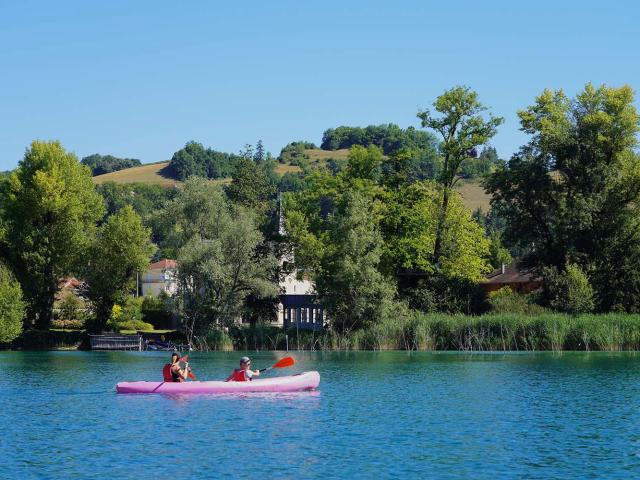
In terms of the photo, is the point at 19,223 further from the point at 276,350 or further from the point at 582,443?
the point at 582,443

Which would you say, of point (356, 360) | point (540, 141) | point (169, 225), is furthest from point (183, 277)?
point (540, 141)

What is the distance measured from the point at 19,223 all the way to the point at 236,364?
3022 cm

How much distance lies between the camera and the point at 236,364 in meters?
51.0

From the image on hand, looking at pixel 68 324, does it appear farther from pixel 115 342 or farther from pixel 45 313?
pixel 115 342

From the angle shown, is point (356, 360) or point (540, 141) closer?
point (356, 360)

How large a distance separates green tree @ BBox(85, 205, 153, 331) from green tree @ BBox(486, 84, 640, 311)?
2820 cm

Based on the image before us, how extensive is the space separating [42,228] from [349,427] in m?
51.3

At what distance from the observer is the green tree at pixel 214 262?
216 feet

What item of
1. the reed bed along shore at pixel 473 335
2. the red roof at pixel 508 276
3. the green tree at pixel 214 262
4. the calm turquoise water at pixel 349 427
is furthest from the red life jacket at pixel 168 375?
the red roof at pixel 508 276

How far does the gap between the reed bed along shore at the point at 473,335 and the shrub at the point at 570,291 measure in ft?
7.16

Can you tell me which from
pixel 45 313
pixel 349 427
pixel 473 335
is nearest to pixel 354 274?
pixel 473 335

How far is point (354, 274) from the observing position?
62.5 meters

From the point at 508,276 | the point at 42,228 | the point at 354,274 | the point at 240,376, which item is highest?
the point at 42,228

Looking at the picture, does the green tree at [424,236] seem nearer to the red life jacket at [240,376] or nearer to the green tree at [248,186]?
the green tree at [248,186]
